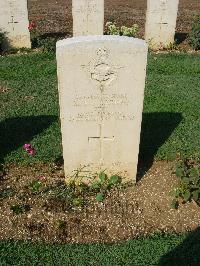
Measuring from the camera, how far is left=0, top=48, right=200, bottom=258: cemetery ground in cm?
457

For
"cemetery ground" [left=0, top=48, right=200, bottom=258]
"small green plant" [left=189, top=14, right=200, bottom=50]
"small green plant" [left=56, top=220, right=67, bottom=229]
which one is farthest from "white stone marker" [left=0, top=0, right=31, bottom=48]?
"small green plant" [left=56, top=220, right=67, bottom=229]

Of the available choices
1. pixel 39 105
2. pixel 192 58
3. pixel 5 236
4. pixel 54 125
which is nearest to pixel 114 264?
pixel 5 236

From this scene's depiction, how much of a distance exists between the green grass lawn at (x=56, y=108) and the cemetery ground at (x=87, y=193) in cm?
2

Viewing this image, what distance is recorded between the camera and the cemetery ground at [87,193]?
180 inches

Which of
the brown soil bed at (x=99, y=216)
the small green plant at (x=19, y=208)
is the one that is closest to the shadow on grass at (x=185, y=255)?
the brown soil bed at (x=99, y=216)

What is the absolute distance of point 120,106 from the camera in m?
4.78

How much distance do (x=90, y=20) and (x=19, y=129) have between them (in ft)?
20.8

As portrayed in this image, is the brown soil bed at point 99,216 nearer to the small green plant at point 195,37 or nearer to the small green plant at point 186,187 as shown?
the small green plant at point 186,187

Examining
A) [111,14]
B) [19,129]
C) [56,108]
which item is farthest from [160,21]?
[19,129]

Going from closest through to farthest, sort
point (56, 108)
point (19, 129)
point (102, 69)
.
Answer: point (102, 69)
point (19, 129)
point (56, 108)

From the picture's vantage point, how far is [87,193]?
522 cm

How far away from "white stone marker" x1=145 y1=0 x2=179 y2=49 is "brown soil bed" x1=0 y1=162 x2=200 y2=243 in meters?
7.67

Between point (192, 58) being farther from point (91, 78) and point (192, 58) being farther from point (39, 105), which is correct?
point (91, 78)

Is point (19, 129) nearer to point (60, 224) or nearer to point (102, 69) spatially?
point (60, 224)
